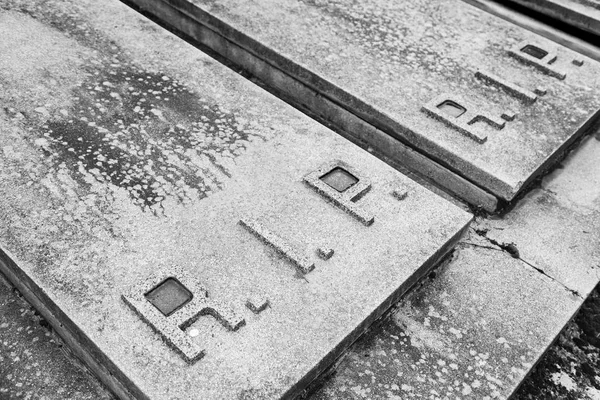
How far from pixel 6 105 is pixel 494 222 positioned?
2.23 meters

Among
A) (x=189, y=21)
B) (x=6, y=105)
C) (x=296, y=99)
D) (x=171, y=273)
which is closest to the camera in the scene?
(x=171, y=273)

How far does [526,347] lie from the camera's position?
7.77ft

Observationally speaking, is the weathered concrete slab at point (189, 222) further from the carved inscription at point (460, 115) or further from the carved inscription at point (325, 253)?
the carved inscription at point (460, 115)

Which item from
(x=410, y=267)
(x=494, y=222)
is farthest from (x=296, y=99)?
(x=410, y=267)

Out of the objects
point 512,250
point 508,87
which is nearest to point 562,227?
Result: point 512,250

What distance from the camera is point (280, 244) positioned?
233 centimetres

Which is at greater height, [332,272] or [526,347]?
[332,272]

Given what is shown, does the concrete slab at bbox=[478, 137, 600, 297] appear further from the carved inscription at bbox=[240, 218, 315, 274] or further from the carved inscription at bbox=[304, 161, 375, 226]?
the carved inscription at bbox=[240, 218, 315, 274]

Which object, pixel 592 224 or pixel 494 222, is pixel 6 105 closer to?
pixel 494 222

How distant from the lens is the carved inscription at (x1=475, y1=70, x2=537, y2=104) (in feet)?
10.6

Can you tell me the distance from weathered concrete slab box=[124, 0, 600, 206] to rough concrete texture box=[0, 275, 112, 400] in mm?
1753

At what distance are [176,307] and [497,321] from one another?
122 centimetres

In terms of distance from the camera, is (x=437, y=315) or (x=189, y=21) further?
(x=189, y=21)

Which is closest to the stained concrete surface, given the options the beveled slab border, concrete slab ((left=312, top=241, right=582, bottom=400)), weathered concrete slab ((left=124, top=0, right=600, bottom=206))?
concrete slab ((left=312, top=241, right=582, bottom=400))
